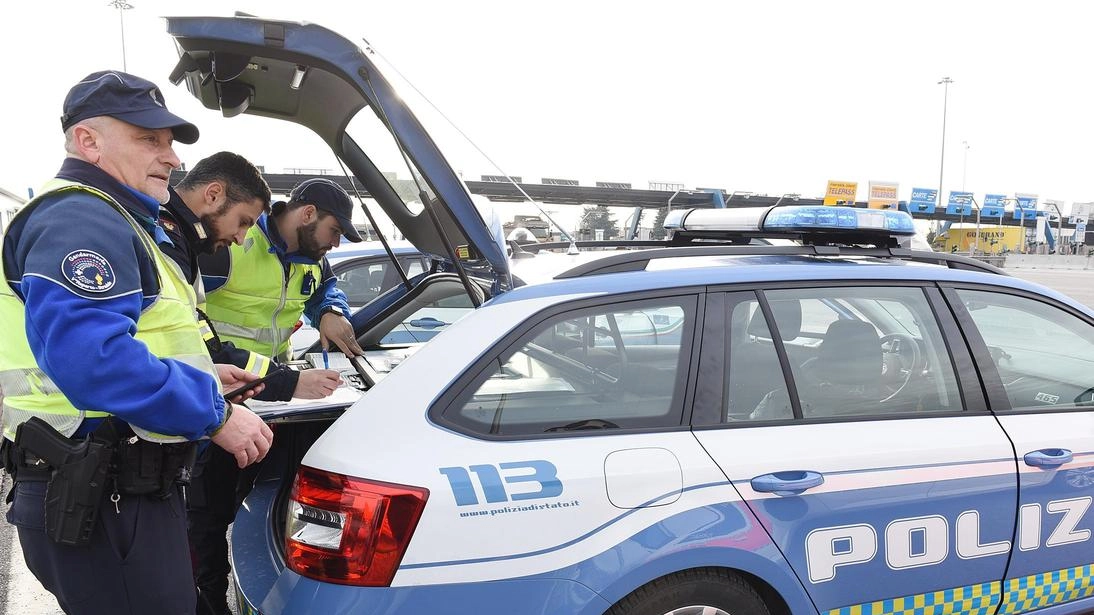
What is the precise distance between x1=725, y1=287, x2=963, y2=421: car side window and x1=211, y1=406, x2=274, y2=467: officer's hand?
4.09 ft

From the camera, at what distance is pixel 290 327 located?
3.44m

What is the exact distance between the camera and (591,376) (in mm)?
2053

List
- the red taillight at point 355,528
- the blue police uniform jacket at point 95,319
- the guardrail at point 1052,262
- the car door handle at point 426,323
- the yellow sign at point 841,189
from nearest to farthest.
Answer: the blue police uniform jacket at point 95,319 → the red taillight at point 355,528 → the car door handle at point 426,323 → the guardrail at point 1052,262 → the yellow sign at point 841,189

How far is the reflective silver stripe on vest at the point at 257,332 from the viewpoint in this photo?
3.19 meters

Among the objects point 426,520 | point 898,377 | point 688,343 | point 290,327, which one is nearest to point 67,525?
point 426,520

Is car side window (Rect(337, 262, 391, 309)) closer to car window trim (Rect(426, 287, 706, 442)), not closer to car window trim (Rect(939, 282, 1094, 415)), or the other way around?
car window trim (Rect(426, 287, 706, 442))

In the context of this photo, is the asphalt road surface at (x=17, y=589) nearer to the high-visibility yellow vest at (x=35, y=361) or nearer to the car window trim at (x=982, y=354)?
the high-visibility yellow vest at (x=35, y=361)

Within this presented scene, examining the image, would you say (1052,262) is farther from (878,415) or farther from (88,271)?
(88,271)

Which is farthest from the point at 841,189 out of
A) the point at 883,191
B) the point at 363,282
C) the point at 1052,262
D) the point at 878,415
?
the point at 878,415

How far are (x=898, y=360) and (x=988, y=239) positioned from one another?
→ 8130cm

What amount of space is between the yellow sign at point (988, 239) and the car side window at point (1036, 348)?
73.2 m

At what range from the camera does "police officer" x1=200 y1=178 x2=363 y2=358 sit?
3152mm

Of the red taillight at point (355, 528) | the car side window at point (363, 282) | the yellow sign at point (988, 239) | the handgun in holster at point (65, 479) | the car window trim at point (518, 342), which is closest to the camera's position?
the handgun in holster at point (65, 479)

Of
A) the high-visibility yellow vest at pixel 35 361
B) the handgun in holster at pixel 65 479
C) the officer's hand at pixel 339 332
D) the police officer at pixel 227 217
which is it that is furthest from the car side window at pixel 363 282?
Result: the handgun in holster at pixel 65 479
